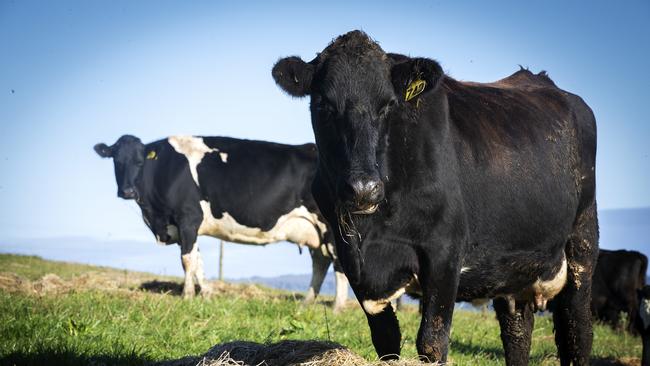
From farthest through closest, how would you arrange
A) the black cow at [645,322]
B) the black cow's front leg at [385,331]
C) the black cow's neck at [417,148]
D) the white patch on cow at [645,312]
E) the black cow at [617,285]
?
1. the black cow at [617,285]
2. the white patch on cow at [645,312]
3. the black cow at [645,322]
4. the black cow's front leg at [385,331]
5. the black cow's neck at [417,148]

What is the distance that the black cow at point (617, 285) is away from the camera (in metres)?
16.7

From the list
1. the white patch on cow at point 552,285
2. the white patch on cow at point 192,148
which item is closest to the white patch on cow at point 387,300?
the white patch on cow at point 552,285

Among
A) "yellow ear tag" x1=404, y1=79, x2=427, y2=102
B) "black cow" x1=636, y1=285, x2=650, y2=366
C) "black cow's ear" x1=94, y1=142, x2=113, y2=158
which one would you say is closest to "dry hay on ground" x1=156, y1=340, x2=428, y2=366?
"yellow ear tag" x1=404, y1=79, x2=427, y2=102

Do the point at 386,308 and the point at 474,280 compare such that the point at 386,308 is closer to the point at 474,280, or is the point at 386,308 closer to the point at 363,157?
the point at 474,280

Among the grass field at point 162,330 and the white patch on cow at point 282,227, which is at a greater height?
the white patch on cow at point 282,227

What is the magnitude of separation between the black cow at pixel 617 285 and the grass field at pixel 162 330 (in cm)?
499

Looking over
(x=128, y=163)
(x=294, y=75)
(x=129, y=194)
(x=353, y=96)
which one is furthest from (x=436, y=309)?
(x=128, y=163)

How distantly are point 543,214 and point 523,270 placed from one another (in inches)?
19.4

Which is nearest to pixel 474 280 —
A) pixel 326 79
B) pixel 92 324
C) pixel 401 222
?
pixel 401 222

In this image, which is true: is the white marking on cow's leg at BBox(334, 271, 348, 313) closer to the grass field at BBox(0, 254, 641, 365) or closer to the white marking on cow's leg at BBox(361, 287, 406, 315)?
the grass field at BBox(0, 254, 641, 365)

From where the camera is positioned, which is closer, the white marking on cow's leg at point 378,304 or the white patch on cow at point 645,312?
the white marking on cow's leg at point 378,304

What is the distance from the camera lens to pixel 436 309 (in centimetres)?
454

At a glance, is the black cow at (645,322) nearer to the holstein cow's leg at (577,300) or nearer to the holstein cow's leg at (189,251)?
the holstein cow's leg at (577,300)

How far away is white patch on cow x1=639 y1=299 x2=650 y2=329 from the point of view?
999 cm
